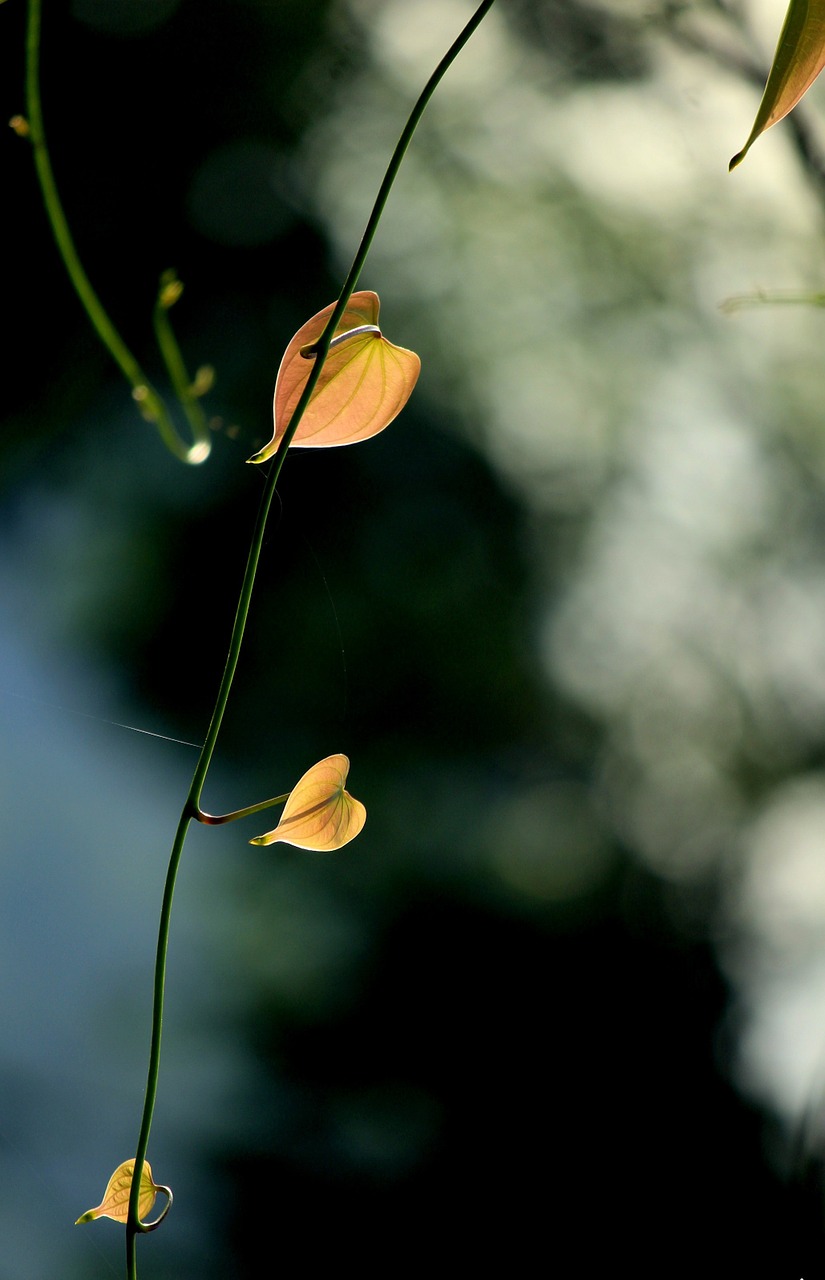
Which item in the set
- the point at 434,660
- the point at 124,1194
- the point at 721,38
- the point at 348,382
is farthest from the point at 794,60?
the point at 721,38

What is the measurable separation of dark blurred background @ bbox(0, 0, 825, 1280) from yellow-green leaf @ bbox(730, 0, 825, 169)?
405 millimetres

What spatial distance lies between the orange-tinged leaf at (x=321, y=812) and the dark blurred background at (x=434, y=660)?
1.12ft

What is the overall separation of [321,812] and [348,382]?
9cm

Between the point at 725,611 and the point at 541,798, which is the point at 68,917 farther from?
the point at 725,611

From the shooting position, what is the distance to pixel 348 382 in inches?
7.8

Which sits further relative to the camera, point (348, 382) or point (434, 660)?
point (434, 660)

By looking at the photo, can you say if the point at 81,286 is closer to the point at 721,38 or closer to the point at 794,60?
the point at 794,60

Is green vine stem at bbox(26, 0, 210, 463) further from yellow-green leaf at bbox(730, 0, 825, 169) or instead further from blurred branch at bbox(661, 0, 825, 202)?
blurred branch at bbox(661, 0, 825, 202)

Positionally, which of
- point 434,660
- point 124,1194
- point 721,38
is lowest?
point 124,1194

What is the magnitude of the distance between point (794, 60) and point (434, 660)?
1.71 feet

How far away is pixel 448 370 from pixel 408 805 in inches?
11.9

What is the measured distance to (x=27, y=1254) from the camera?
0.51 metres

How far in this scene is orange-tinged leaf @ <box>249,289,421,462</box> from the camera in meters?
0.19

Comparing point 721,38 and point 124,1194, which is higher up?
point 721,38
